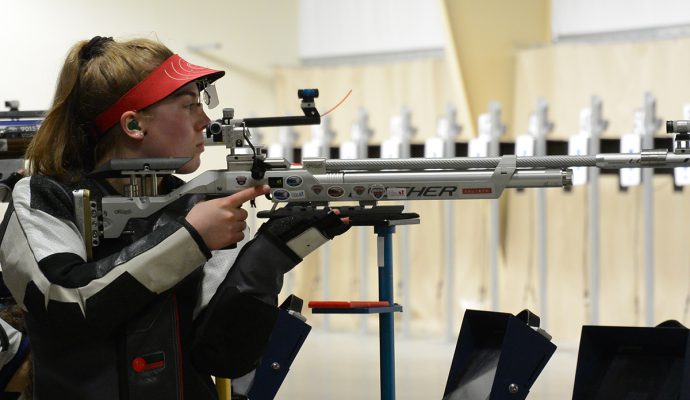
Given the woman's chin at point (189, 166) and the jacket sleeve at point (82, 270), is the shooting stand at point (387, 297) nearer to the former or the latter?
the woman's chin at point (189, 166)

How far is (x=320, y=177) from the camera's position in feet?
6.56

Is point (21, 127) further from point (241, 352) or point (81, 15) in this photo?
point (81, 15)

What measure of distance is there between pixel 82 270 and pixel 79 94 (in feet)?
1.23

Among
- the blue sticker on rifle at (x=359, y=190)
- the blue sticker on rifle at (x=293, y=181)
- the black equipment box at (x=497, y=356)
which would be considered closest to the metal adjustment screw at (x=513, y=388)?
the black equipment box at (x=497, y=356)

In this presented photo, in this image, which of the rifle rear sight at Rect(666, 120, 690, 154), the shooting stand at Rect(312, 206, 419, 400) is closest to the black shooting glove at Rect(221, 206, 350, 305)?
the rifle rear sight at Rect(666, 120, 690, 154)

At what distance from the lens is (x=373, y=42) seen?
22.9ft

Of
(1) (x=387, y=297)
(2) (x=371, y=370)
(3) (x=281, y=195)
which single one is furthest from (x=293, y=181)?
(2) (x=371, y=370)

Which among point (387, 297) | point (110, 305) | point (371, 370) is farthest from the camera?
point (371, 370)

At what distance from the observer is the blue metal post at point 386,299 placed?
10.1 ft

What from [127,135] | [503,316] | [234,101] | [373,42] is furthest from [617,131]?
[127,135]

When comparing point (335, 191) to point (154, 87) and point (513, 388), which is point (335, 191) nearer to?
point (154, 87)

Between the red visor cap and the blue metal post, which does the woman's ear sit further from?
the blue metal post

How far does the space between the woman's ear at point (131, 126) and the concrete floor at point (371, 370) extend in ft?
8.63

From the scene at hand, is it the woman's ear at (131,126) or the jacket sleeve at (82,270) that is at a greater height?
the woman's ear at (131,126)
